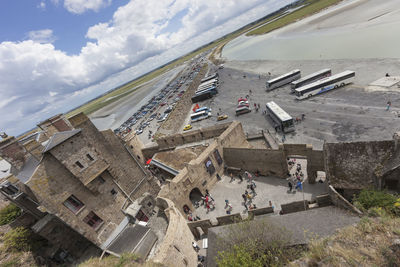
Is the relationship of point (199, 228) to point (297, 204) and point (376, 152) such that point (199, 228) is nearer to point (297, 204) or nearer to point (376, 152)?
point (297, 204)

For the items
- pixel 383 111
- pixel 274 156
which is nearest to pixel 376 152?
pixel 274 156

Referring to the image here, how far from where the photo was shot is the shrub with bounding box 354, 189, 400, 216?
34.8 ft

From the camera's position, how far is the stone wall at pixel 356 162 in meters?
14.7

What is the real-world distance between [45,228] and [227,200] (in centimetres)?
1993

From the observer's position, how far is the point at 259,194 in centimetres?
2297

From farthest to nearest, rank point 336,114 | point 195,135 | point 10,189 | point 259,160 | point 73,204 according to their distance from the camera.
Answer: point 336,114 < point 195,135 < point 259,160 < point 10,189 < point 73,204

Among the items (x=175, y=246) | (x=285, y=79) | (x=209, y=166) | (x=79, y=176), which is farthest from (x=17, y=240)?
(x=285, y=79)

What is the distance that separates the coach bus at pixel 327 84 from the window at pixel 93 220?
46.3 metres

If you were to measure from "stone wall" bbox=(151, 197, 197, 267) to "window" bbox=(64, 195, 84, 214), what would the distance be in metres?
7.12

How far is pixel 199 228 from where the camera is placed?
69.8 feet

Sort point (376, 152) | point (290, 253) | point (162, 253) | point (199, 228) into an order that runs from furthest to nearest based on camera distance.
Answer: point (199, 228)
point (376, 152)
point (162, 253)
point (290, 253)

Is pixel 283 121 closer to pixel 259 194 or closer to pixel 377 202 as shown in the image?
pixel 259 194

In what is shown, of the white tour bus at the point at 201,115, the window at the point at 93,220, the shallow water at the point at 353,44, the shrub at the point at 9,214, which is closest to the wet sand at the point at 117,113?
the white tour bus at the point at 201,115

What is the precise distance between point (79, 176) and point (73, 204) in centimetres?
276
